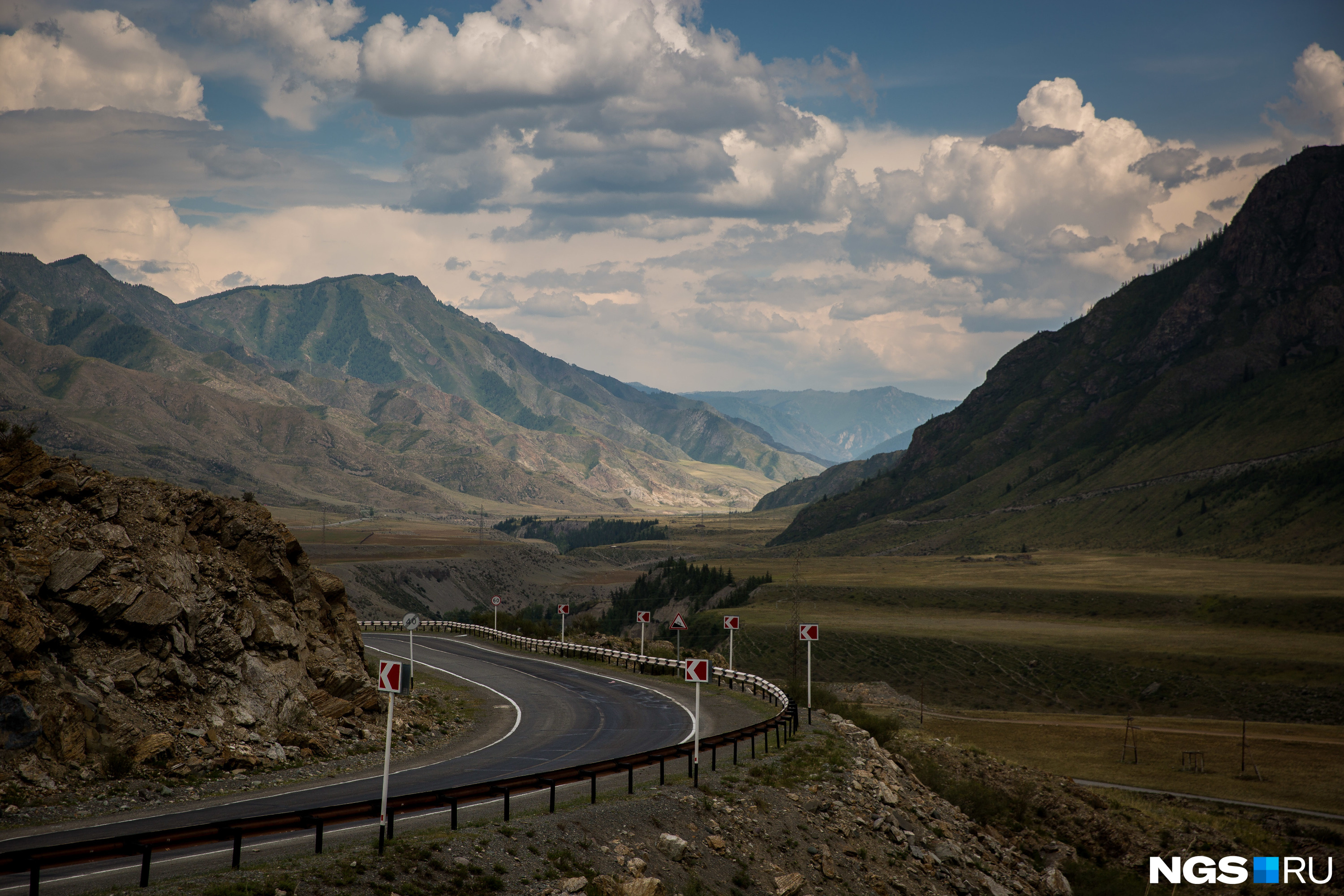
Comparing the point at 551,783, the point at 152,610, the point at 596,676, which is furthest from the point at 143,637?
the point at 596,676

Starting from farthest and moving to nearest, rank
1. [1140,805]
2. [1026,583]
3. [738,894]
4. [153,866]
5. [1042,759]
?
[1026,583] < [1042,759] < [1140,805] < [738,894] < [153,866]

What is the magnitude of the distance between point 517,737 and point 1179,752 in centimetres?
3654

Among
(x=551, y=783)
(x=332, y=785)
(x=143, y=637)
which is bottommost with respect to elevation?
(x=332, y=785)

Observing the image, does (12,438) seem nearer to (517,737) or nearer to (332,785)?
(332,785)

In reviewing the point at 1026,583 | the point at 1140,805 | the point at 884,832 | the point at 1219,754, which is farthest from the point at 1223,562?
the point at 884,832

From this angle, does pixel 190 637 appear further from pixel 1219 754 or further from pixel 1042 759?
pixel 1219 754

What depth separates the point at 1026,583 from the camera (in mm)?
135125

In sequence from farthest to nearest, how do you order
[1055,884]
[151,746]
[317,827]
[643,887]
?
[1055,884]
[151,746]
[643,887]
[317,827]

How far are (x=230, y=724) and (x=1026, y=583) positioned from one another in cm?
12544

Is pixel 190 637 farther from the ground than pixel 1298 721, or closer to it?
farther from the ground

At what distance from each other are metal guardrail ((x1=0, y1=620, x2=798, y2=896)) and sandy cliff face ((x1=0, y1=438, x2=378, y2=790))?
5.46 meters

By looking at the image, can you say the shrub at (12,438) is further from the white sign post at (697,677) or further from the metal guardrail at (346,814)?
the white sign post at (697,677)

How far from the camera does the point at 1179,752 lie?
50.3 m

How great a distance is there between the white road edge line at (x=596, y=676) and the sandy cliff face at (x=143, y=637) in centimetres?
1135
